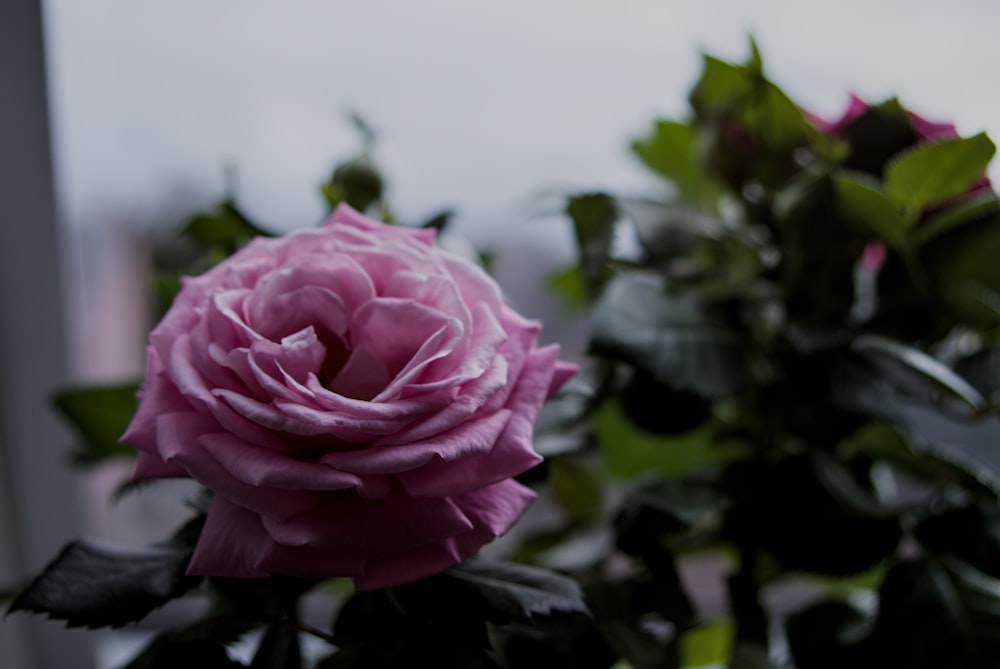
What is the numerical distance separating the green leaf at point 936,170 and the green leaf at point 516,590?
233 millimetres

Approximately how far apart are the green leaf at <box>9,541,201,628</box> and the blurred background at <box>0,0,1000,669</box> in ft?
1.16

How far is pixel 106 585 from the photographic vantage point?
29 centimetres

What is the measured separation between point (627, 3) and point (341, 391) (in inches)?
19.1

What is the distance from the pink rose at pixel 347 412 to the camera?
0.80 feet

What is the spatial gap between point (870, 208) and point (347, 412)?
0.27m

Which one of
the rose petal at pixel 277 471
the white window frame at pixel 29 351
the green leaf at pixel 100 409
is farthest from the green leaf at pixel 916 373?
the white window frame at pixel 29 351

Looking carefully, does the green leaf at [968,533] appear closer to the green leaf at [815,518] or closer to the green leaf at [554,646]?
the green leaf at [815,518]

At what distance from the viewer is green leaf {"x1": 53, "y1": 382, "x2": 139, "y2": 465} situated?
0.42 metres

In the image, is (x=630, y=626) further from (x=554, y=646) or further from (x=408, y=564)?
(x=408, y=564)

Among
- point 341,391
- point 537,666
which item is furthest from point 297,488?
point 537,666

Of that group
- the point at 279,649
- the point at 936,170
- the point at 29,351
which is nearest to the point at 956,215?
the point at 936,170

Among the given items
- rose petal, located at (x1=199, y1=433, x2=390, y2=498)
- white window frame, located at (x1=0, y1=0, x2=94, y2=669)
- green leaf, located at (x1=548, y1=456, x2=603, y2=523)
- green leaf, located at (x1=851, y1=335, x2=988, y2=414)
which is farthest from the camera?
white window frame, located at (x1=0, y1=0, x2=94, y2=669)

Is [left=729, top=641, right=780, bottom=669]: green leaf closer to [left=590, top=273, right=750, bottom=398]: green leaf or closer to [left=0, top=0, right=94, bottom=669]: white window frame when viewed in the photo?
[left=590, top=273, right=750, bottom=398]: green leaf

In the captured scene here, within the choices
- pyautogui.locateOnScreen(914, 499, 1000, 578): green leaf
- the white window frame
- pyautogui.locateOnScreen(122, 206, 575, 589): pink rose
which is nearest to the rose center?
pyautogui.locateOnScreen(122, 206, 575, 589): pink rose
